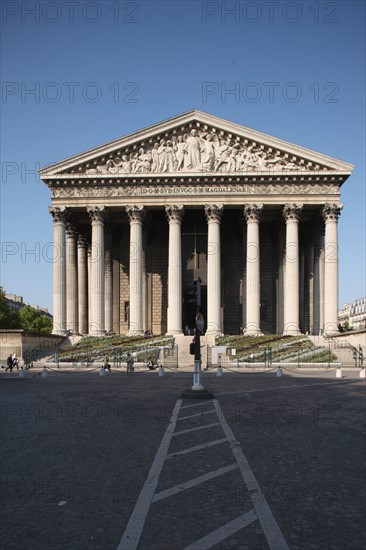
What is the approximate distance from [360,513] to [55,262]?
1705 inches

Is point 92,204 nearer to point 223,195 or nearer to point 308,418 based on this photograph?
point 223,195

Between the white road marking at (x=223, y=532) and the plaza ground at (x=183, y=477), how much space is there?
22mm

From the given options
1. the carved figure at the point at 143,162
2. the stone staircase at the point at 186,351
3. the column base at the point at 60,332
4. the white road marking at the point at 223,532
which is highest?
the carved figure at the point at 143,162

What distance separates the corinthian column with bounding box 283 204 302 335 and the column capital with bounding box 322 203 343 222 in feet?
8.10

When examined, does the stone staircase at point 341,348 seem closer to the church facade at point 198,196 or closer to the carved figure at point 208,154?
the church facade at point 198,196

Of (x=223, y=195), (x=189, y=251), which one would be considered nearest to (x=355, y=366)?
(x=223, y=195)

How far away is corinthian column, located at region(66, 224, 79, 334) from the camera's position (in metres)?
48.4

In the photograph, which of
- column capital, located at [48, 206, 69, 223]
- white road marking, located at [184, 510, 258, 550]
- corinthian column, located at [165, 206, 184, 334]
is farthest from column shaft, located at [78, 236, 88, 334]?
white road marking, located at [184, 510, 258, 550]

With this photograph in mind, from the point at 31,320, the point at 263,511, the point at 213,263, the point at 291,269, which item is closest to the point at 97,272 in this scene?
the point at 213,263

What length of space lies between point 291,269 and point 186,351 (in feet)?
44.3

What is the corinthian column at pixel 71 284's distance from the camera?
48406 millimetres

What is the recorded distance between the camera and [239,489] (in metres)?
6.93

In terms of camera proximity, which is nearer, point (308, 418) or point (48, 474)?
point (48, 474)

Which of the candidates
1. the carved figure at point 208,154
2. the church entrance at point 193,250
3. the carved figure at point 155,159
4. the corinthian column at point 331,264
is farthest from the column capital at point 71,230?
the corinthian column at point 331,264
